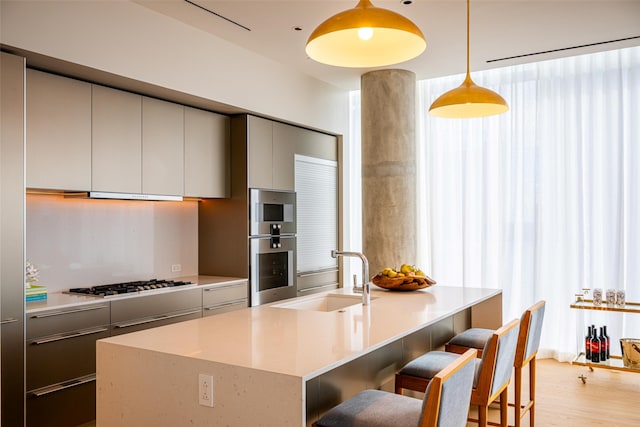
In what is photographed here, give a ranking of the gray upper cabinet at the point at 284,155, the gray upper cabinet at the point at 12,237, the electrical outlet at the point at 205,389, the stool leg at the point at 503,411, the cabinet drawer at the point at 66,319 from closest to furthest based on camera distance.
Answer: the electrical outlet at the point at 205,389, the stool leg at the point at 503,411, the gray upper cabinet at the point at 12,237, the cabinet drawer at the point at 66,319, the gray upper cabinet at the point at 284,155

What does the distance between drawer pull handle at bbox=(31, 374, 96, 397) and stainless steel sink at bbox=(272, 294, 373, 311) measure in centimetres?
136

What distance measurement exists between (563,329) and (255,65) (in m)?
3.86

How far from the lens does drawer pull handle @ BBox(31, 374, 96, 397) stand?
315 centimetres

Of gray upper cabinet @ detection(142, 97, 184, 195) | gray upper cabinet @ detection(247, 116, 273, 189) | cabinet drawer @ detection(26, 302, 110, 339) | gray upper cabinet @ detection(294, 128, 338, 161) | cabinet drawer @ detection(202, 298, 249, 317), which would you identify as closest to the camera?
cabinet drawer @ detection(26, 302, 110, 339)

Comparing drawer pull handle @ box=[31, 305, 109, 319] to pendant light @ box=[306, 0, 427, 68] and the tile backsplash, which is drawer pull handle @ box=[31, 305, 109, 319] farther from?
pendant light @ box=[306, 0, 427, 68]

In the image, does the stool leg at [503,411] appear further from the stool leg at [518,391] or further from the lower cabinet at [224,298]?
the lower cabinet at [224,298]

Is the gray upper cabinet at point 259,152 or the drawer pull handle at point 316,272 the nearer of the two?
the gray upper cabinet at point 259,152

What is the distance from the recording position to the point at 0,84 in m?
2.90

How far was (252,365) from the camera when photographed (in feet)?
6.14

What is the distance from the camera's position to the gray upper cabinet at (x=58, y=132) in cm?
329

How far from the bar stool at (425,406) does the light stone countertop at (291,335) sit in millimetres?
249

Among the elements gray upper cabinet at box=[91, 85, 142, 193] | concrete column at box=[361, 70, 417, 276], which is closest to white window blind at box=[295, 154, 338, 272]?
concrete column at box=[361, 70, 417, 276]

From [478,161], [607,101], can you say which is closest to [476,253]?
[478,161]

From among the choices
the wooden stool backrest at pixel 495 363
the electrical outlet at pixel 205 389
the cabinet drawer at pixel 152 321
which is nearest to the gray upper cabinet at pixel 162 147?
the cabinet drawer at pixel 152 321
